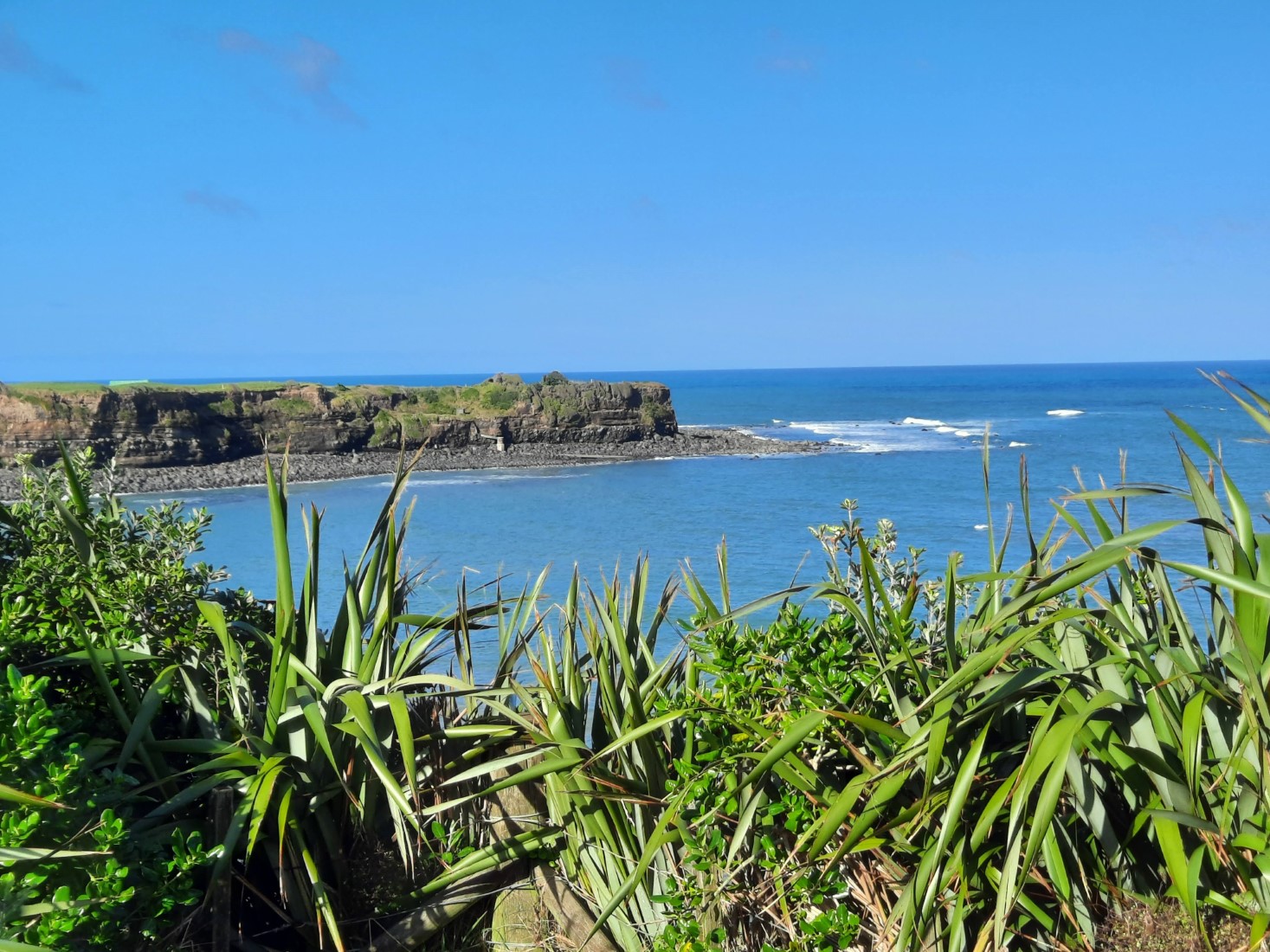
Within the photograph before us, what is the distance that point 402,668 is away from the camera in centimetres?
235

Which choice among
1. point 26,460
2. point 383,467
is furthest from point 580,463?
point 26,460

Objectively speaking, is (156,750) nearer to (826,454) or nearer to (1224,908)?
(1224,908)

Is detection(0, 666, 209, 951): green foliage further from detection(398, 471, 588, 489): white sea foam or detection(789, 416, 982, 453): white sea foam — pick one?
detection(789, 416, 982, 453): white sea foam

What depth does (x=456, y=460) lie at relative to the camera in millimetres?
42312

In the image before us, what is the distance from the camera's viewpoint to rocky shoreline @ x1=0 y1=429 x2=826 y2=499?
34.6 meters

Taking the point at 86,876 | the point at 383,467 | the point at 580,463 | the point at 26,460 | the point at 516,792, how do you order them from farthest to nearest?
the point at 580,463
the point at 383,467
the point at 26,460
the point at 516,792
the point at 86,876

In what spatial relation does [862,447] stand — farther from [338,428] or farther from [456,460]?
[338,428]

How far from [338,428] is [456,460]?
5.06 meters

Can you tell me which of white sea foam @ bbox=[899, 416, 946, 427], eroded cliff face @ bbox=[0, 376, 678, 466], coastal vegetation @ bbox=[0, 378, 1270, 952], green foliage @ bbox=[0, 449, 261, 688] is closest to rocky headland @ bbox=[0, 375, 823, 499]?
eroded cliff face @ bbox=[0, 376, 678, 466]

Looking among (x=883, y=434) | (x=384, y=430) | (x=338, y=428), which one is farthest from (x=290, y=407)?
(x=883, y=434)

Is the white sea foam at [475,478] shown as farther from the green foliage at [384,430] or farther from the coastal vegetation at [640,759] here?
the coastal vegetation at [640,759]

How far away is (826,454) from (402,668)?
43828 mm

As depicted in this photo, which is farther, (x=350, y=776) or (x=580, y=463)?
(x=580, y=463)

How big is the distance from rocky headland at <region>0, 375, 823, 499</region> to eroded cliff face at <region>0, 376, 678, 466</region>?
2.0 inches
